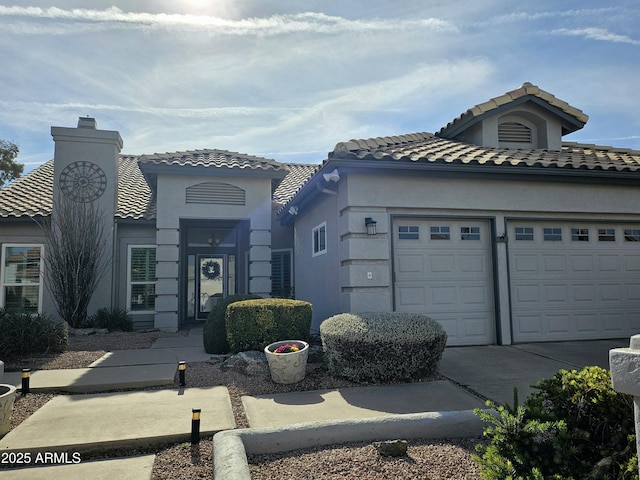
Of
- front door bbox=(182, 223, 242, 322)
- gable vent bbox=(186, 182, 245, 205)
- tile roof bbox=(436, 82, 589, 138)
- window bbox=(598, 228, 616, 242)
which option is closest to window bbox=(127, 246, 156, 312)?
front door bbox=(182, 223, 242, 322)

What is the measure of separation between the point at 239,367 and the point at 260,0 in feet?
20.0

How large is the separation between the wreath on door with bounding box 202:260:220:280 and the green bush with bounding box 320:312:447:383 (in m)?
9.33

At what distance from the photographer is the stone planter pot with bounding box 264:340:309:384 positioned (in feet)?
18.7

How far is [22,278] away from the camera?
11.9 meters

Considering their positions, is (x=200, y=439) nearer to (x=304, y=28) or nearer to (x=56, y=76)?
(x=304, y=28)

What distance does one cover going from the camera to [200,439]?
3.96 metres

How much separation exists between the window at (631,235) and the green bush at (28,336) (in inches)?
483

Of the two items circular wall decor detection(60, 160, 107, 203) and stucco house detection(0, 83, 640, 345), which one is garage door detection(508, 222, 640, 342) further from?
circular wall decor detection(60, 160, 107, 203)

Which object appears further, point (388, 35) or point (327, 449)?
point (388, 35)

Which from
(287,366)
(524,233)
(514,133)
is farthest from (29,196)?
(514,133)

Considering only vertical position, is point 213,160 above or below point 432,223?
above

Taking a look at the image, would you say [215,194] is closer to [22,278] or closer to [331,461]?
[22,278]

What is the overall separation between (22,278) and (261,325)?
30.6 ft

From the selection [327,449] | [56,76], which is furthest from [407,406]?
[56,76]
